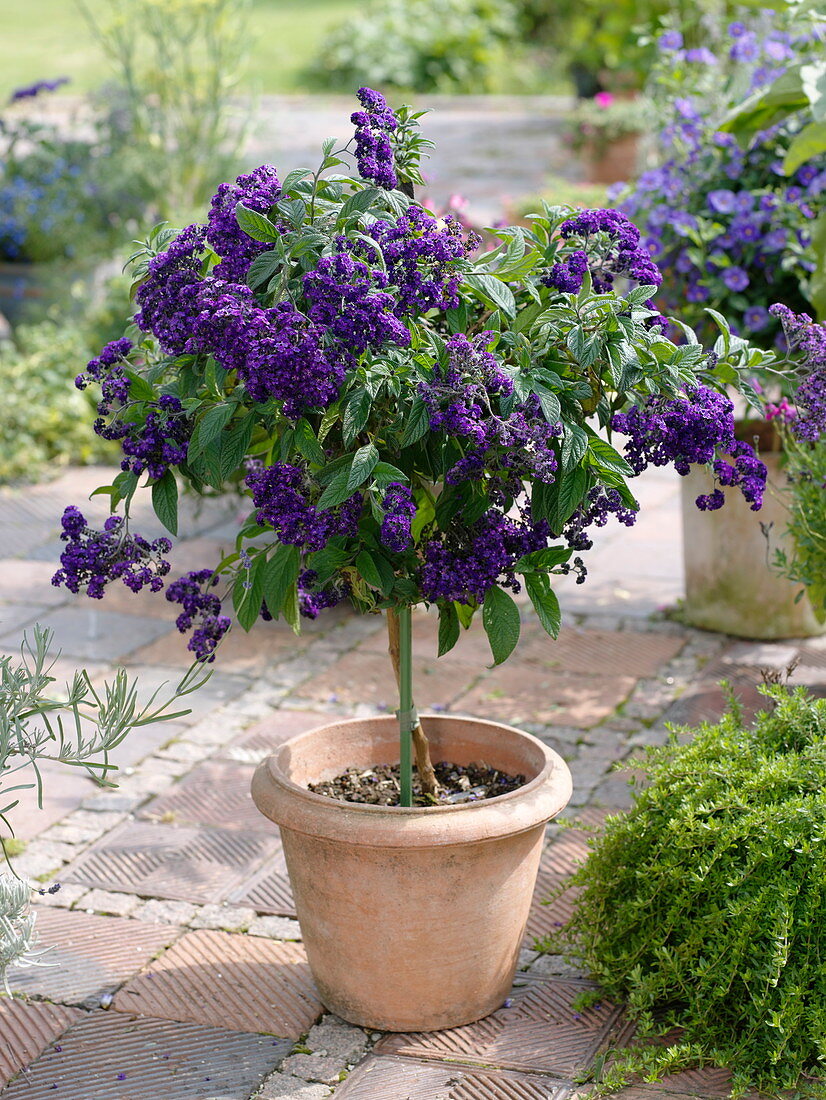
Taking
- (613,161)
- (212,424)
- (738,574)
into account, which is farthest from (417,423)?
(613,161)

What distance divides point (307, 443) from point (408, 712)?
692 millimetres

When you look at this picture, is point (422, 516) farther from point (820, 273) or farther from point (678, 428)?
point (820, 273)

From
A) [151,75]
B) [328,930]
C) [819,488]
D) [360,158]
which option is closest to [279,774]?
[328,930]

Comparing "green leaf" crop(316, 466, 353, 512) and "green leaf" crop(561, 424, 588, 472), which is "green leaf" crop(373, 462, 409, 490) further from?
"green leaf" crop(561, 424, 588, 472)

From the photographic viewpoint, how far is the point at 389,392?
2100mm

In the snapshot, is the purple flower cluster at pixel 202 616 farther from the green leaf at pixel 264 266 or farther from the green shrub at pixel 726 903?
the green shrub at pixel 726 903

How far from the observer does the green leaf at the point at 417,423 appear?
2027 millimetres

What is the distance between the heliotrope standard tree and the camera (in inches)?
79.0

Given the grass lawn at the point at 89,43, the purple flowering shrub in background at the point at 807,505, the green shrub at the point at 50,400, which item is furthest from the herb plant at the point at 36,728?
the grass lawn at the point at 89,43

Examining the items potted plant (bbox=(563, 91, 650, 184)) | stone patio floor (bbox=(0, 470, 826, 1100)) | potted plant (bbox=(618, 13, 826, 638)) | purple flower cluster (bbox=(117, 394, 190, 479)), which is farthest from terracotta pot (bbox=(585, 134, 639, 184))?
purple flower cluster (bbox=(117, 394, 190, 479))

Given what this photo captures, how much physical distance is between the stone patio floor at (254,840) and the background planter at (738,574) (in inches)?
2.7

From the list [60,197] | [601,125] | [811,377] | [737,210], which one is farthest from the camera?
[601,125]

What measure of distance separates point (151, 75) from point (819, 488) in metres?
5.80

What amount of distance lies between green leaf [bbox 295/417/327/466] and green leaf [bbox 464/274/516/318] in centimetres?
36
